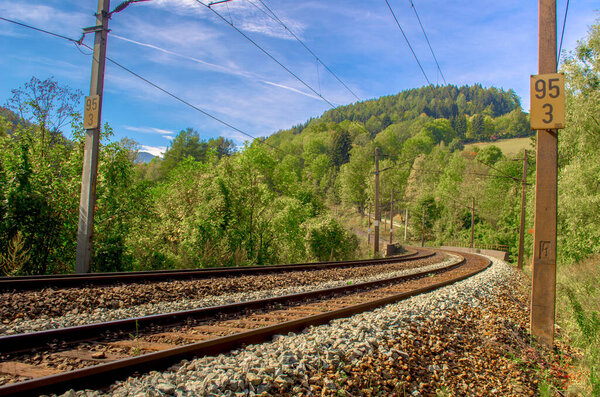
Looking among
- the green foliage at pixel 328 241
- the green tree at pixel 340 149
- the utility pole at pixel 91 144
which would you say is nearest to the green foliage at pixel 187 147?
the green tree at pixel 340 149

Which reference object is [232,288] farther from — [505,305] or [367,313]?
[505,305]

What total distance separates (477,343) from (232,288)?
210 inches

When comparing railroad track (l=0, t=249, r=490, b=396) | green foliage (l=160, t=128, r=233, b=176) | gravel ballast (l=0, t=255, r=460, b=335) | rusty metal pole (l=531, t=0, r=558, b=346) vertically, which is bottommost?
gravel ballast (l=0, t=255, r=460, b=335)

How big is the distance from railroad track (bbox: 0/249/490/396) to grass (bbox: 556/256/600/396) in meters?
→ 3.34

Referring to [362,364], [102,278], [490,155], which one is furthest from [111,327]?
[490,155]

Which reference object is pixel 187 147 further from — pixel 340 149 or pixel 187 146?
pixel 340 149

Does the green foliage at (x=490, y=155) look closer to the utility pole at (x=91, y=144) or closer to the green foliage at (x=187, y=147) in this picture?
the green foliage at (x=187, y=147)

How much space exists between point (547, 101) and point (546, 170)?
3.86ft

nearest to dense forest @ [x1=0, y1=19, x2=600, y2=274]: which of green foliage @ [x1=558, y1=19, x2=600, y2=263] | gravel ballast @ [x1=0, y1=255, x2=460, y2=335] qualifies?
green foliage @ [x1=558, y1=19, x2=600, y2=263]

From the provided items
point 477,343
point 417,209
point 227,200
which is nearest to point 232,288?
point 477,343

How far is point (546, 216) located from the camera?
21.2 feet

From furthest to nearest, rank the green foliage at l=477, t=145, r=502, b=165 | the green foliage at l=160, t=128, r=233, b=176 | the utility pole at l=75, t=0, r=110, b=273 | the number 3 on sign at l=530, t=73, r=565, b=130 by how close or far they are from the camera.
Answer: the green foliage at l=477, t=145, r=502, b=165 < the green foliage at l=160, t=128, r=233, b=176 < the utility pole at l=75, t=0, r=110, b=273 < the number 3 on sign at l=530, t=73, r=565, b=130

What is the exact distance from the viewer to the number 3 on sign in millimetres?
6340

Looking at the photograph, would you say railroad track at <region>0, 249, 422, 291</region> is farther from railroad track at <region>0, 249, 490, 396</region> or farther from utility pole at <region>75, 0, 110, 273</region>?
railroad track at <region>0, 249, 490, 396</region>
